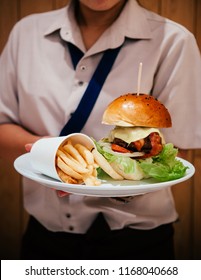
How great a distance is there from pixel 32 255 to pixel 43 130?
1.58ft

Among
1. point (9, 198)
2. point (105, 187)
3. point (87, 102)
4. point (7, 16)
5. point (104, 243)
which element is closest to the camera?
point (105, 187)

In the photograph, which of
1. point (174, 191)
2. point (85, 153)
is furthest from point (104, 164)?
point (174, 191)

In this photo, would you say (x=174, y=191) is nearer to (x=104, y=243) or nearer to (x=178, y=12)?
(x=104, y=243)

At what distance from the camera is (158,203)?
5.73 ft

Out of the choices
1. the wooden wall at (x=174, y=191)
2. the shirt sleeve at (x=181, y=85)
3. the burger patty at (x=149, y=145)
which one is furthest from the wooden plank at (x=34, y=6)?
the burger patty at (x=149, y=145)

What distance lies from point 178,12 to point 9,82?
66 centimetres

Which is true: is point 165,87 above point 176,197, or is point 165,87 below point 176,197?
above

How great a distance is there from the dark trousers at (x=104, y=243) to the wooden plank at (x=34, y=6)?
0.78 m

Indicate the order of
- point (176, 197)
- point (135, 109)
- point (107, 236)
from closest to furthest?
point (135, 109) < point (107, 236) < point (176, 197)

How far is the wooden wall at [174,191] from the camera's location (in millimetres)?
1765

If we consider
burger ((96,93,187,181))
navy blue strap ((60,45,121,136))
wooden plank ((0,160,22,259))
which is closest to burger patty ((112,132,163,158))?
burger ((96,93,187,181))

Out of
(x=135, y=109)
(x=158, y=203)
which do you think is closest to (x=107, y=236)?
(x=158, y=203)

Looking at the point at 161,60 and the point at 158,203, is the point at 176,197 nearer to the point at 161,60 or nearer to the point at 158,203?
the point at 158,203

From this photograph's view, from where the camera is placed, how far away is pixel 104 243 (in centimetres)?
174
